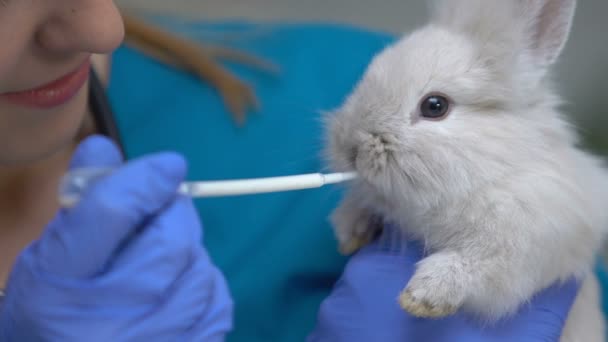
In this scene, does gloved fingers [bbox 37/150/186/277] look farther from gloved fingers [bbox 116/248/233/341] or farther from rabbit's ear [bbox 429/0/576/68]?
rabbit's ear [bbox 429/0/576/68]

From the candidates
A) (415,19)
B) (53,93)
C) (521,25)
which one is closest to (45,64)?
(53,93)

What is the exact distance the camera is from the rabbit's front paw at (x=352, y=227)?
0.93m

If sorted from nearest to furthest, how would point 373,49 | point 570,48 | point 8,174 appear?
point 8,174 → point 373,49 → point 570,48

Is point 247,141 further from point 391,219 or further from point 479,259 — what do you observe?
point 479,259

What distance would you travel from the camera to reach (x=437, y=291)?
728 millimetres

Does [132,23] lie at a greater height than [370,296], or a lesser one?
greater

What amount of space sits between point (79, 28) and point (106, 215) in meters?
0.25

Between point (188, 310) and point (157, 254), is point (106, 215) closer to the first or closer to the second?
point (157, 254)

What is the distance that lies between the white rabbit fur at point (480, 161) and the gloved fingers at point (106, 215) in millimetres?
285

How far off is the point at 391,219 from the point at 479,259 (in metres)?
0.16

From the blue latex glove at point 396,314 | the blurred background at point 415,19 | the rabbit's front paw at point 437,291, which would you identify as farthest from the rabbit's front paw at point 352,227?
the blurred background at point 415,19

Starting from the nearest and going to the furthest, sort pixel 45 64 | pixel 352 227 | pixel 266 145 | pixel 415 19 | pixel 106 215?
1. pixel 106 215
2. pixel 45 64
3. pixel 352 227
4. pixel 266 145
5. pixel 415 19

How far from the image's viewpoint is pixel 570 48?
2264mm

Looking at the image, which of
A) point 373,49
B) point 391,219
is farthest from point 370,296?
point 373,49
